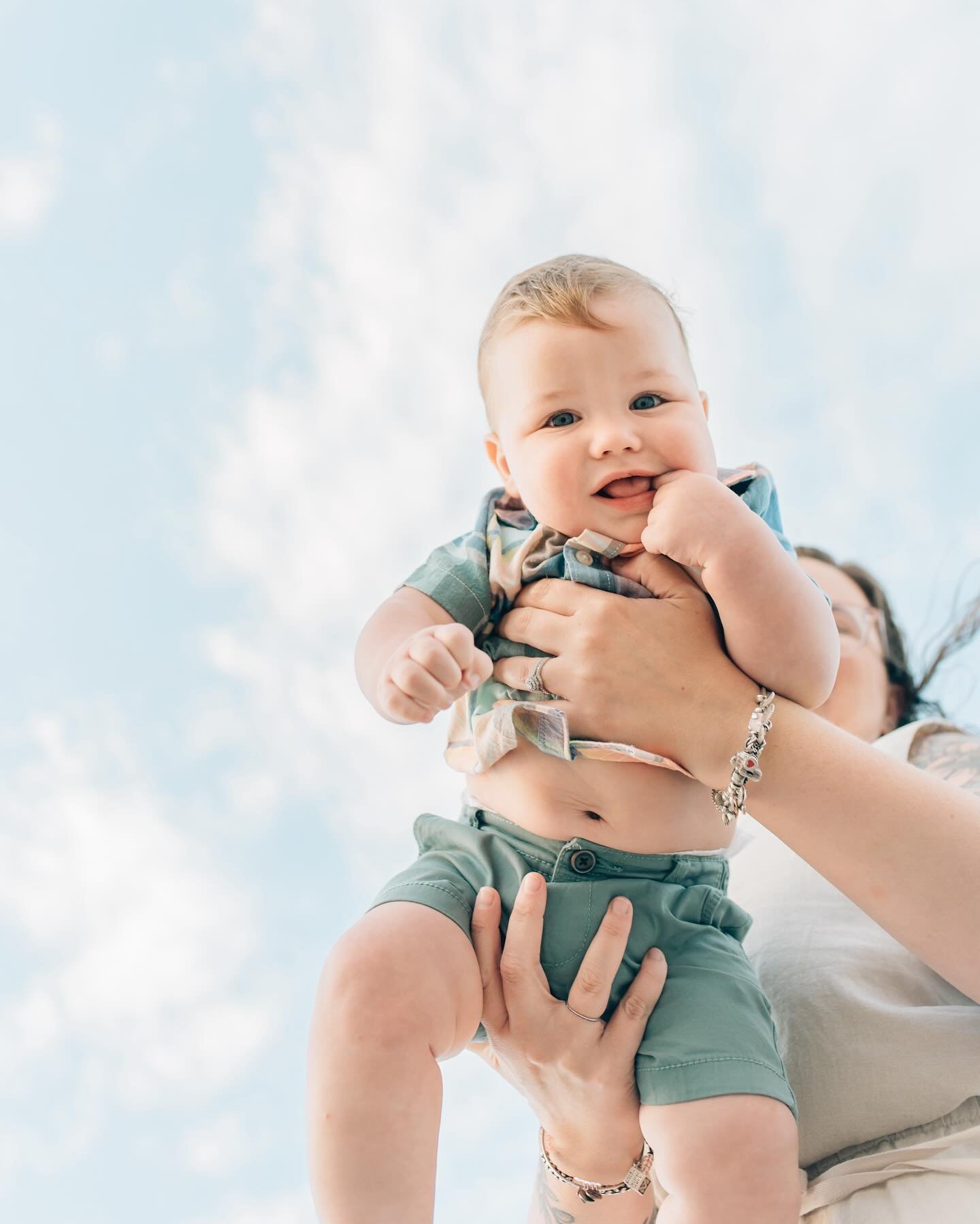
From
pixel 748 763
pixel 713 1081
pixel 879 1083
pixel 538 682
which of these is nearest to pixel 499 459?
pixel 538 682

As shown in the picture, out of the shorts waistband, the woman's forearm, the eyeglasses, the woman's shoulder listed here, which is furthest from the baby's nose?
the eyeglasses

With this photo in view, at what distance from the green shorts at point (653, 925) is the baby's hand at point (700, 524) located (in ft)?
1.47

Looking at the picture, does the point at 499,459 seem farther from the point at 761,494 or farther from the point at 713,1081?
the point at 713,1081

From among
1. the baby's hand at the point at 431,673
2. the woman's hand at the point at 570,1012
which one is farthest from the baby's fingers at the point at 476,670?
the woman's hand at the point at 570,1012

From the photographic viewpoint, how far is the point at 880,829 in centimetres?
132

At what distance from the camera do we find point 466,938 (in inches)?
53.3

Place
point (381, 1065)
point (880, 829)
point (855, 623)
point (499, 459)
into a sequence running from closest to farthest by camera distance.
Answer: point (381, 1065)
point (880, 829)
point (499, 459)
point (855, 623)

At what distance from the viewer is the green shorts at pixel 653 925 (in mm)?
1295

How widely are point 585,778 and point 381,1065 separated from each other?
47cm

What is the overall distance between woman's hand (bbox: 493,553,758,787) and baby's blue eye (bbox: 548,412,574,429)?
258mm

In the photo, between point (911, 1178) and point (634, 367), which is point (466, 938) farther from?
point (634, 367)

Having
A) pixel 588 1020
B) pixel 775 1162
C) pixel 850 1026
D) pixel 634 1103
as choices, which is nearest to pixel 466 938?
pixel 588 1020

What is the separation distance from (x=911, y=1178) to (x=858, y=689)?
1380 mm

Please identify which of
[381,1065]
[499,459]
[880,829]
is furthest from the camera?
[499,459]
